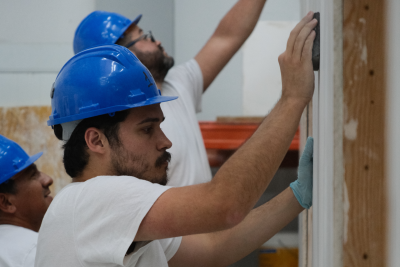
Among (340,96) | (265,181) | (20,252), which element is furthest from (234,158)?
(20,252)

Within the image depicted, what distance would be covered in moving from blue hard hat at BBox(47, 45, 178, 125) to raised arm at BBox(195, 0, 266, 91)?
3.55 feet

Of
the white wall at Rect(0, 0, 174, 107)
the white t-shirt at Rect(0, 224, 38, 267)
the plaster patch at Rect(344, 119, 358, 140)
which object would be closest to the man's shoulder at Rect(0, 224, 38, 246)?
the white t-shirt at Rect(0, 224, 38, 267)

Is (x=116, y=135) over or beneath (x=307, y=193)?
over

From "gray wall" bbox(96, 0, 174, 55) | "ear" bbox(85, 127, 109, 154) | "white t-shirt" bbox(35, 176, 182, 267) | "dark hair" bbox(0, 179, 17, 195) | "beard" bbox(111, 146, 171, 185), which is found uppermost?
"gray wall" bbox(96, 0, 174, 55)

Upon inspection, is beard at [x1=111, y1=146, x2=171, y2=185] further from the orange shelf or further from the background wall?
the background wall

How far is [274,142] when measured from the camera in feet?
2.81

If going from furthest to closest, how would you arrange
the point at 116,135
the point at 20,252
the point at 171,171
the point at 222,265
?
the point at 171,171
the point at 20,252
the point at 222,265
the point at 116,135

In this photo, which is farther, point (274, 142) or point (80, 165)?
point (80, 165)

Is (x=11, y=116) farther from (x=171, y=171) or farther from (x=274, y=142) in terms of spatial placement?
(x=274, y=142)

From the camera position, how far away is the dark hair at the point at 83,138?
1016mm

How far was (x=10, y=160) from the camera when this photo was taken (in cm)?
183

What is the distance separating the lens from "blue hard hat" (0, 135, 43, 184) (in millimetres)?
1795

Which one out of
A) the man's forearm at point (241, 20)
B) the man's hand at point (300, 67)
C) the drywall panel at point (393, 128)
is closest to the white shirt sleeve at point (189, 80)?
the man's forearm at point (241, 20)

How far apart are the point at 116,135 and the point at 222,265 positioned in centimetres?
60
